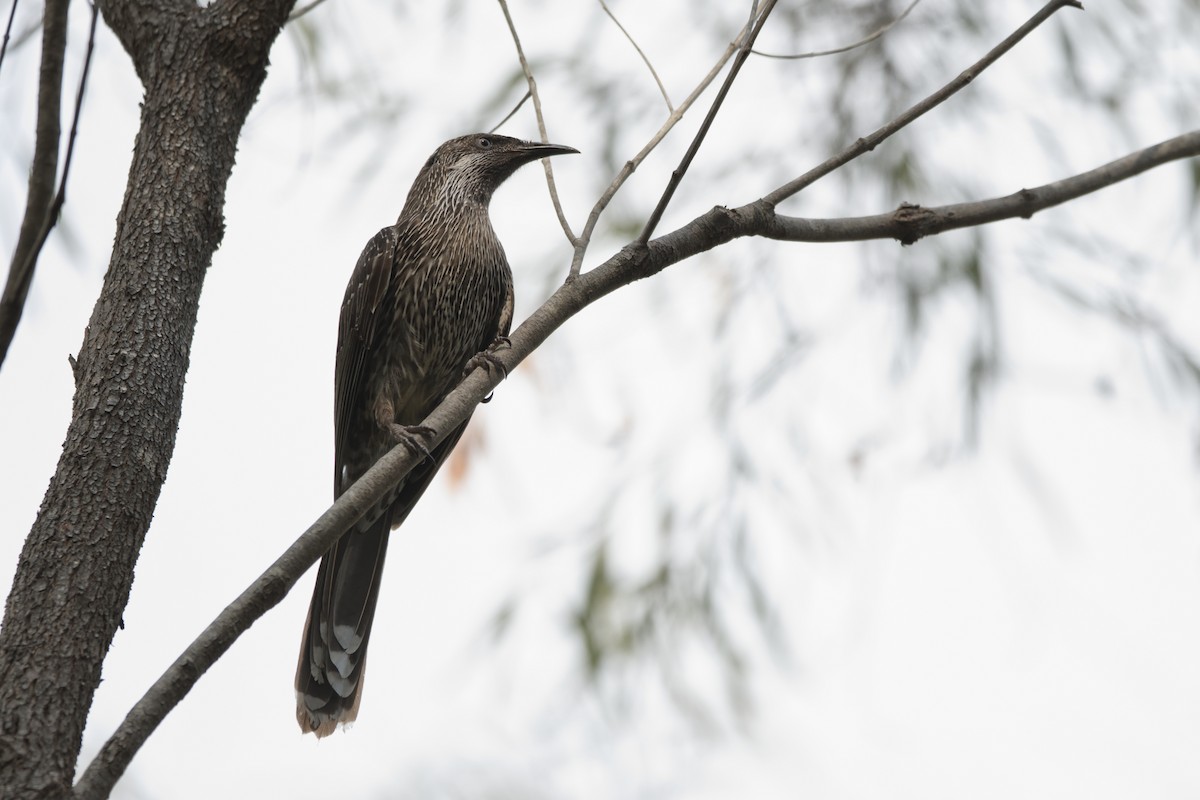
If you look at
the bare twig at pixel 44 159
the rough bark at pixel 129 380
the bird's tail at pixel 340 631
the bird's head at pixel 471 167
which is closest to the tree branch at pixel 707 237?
the rough bark at pixel 129 380

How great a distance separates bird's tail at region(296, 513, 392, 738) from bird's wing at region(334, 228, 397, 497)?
0.22 m

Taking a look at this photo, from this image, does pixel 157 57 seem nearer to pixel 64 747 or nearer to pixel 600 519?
pixel 64 747

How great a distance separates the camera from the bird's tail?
10.7 feet

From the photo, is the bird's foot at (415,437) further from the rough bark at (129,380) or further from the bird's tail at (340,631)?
the bird's tail at (340,631)

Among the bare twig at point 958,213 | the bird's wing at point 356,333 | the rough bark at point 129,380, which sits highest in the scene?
the bird's wing at point 356,333

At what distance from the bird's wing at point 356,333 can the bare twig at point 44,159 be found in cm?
177

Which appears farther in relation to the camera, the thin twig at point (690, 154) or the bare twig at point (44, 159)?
the thin twig at point (690, 154)

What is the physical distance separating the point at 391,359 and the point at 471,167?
95 cm

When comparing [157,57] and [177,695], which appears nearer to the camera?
[177,695]

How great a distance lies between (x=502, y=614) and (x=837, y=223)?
8.57 ft

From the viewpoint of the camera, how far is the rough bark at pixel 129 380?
1.62m

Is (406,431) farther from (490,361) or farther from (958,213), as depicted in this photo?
(958,213)

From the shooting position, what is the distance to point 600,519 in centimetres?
447

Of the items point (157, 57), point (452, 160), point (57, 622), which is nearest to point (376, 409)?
point (452, 160)
